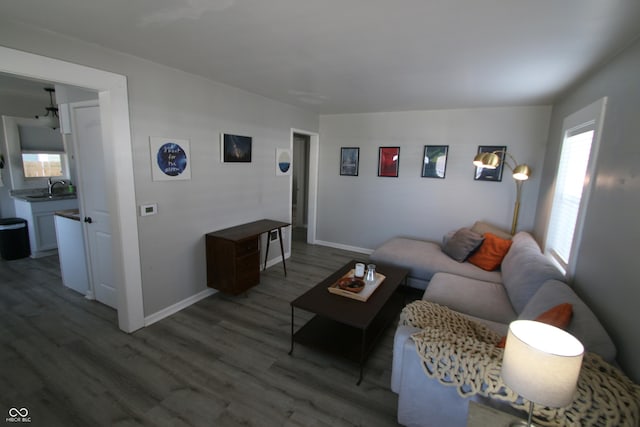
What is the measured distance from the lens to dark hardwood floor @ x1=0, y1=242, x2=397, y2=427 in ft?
6.02

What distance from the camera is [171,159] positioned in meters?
2.80

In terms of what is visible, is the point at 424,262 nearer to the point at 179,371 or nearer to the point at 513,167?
the point at 513,167

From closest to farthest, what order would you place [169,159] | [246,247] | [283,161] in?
[169,159], [246,247], [283,161]

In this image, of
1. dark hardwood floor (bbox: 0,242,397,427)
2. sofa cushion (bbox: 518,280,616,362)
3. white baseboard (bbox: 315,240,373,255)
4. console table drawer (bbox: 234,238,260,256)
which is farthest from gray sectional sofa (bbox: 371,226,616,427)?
console table drawer (bbox: 234,238,260,256)

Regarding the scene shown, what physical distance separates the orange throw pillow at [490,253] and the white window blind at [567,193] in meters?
0.41

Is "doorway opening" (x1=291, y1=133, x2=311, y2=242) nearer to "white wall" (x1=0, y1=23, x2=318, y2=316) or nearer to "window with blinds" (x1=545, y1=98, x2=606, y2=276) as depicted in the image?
"white wall" (x1=0, y1=23, x2=318, y2=316)

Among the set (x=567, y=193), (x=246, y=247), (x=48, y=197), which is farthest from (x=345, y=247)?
(x=48, y=197)

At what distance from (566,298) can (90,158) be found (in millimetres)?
4134

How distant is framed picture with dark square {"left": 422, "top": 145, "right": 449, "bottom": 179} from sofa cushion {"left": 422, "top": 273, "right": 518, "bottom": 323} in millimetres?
1925

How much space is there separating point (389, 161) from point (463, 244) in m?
1.85

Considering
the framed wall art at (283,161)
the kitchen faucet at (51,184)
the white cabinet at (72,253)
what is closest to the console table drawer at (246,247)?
the framed wall art at (283,161)

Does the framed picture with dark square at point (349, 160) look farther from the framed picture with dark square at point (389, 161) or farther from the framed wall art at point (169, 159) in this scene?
the framed wall art at point (169, 159)

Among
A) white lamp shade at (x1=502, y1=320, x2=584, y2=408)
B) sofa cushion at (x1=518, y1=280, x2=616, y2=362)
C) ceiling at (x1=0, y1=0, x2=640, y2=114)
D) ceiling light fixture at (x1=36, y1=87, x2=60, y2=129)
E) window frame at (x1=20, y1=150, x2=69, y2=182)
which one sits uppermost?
ceiling at (x1=0, y1=0, x2=640, y2=114)

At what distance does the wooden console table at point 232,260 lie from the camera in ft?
10.2
